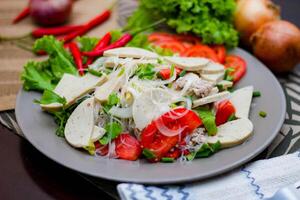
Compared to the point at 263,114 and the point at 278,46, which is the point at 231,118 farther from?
the point at 278,46

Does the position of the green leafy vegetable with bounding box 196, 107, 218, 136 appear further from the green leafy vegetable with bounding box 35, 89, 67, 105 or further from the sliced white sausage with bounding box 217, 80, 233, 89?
the green leafy vegetable with bounding box 35, 89, 67, 105

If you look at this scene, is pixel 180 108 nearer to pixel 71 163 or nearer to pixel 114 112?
pixel 114 112

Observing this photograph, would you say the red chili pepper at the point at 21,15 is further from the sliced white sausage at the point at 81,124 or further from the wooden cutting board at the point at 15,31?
the sliced white sausage at the point at 81,124

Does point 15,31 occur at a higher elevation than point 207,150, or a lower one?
lower

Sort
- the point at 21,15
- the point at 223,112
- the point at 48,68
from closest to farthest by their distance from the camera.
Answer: the point at 223,112 < the point at 48,68 < the point at 21,15

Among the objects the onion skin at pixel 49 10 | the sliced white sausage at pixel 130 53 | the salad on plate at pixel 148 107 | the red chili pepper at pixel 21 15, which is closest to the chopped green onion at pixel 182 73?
the salad on plate at pixel 148 107

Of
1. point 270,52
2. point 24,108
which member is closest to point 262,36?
point 270,52

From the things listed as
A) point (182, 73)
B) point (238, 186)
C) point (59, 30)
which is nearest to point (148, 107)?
point (182, 73)
